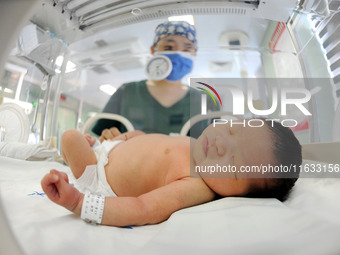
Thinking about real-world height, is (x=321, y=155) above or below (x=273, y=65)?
below

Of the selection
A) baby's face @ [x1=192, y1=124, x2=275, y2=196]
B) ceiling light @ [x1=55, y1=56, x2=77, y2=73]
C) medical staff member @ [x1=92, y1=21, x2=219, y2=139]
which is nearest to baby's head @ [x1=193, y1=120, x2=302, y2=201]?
baby's face @ [x1=192, y1=124, x2=275, y2=196]

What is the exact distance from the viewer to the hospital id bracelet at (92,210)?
14.5 inches

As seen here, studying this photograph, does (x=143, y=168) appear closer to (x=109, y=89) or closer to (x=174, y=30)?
(x=109, y=89)

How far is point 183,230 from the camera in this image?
330 mm

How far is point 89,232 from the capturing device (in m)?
0.33

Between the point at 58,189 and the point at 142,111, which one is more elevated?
the point at 142,111

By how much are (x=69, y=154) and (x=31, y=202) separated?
0.59 ft

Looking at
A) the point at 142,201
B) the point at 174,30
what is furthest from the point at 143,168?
the point at 174,30

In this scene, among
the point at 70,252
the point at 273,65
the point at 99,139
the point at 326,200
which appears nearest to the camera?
the point at 70,252

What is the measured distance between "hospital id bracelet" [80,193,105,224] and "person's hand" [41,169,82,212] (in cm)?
2

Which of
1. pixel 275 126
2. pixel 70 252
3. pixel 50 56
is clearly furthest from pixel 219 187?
pixel 50 56

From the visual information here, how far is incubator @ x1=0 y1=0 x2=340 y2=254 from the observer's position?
30 cm

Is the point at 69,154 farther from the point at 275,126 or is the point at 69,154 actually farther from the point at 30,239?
the point at 275,126

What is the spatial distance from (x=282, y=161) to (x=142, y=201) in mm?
289
